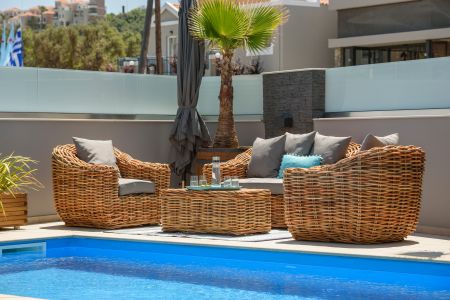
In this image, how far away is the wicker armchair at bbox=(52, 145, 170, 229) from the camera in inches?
353

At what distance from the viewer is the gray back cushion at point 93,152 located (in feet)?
30.8

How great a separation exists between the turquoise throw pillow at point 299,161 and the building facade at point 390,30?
15646 millimetres

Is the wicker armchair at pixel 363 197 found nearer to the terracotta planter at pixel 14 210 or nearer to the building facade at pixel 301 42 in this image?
the terracotta planter at pixel 14 210

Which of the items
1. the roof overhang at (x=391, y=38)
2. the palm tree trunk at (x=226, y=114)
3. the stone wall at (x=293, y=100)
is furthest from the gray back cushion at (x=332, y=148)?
the roof overhang at (x=391, y=38)

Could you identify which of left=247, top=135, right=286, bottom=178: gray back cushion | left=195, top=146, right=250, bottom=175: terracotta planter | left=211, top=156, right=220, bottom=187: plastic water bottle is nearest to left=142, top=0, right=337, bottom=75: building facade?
left=195, top=146, right=250, bottom=175: terracotta planter

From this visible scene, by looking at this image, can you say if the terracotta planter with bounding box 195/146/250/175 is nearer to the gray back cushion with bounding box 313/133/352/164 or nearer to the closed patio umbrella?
the closed patio umbrella

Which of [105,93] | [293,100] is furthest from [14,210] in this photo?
[293,100]

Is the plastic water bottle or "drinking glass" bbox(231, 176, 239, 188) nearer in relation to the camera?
"drinking glass" bbox(231, 176, 239, 188)

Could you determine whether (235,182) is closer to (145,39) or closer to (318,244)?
(318,244)

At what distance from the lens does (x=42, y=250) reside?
25.8 ft

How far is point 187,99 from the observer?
→ 1088 cm

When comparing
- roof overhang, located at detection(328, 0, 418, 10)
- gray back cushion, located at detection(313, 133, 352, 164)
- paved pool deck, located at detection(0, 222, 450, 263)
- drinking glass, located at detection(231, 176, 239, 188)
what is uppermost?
roof overhang, located at detection(328, 0, 418, 10)

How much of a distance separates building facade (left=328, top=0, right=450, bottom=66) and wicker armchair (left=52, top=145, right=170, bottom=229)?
1596 centimetres

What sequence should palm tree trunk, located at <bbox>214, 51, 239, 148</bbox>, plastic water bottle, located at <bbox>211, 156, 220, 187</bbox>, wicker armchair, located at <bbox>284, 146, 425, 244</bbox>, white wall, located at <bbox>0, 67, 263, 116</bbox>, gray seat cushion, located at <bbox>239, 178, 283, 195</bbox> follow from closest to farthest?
wicker armchair, located at <bbox>284, 146, 425, 244</bbox> → plastic water bottle, located at <bbox>211, 156, 220, 187</bbox> → gray seat cushion, located at <bbox>239, 178, 283, 195</bbox> → white wall, located at <bbox>0, 67, 263, 116</bbox> → palm tree trunk, located at <bbox>214, 51, 239, 148</bbox>
